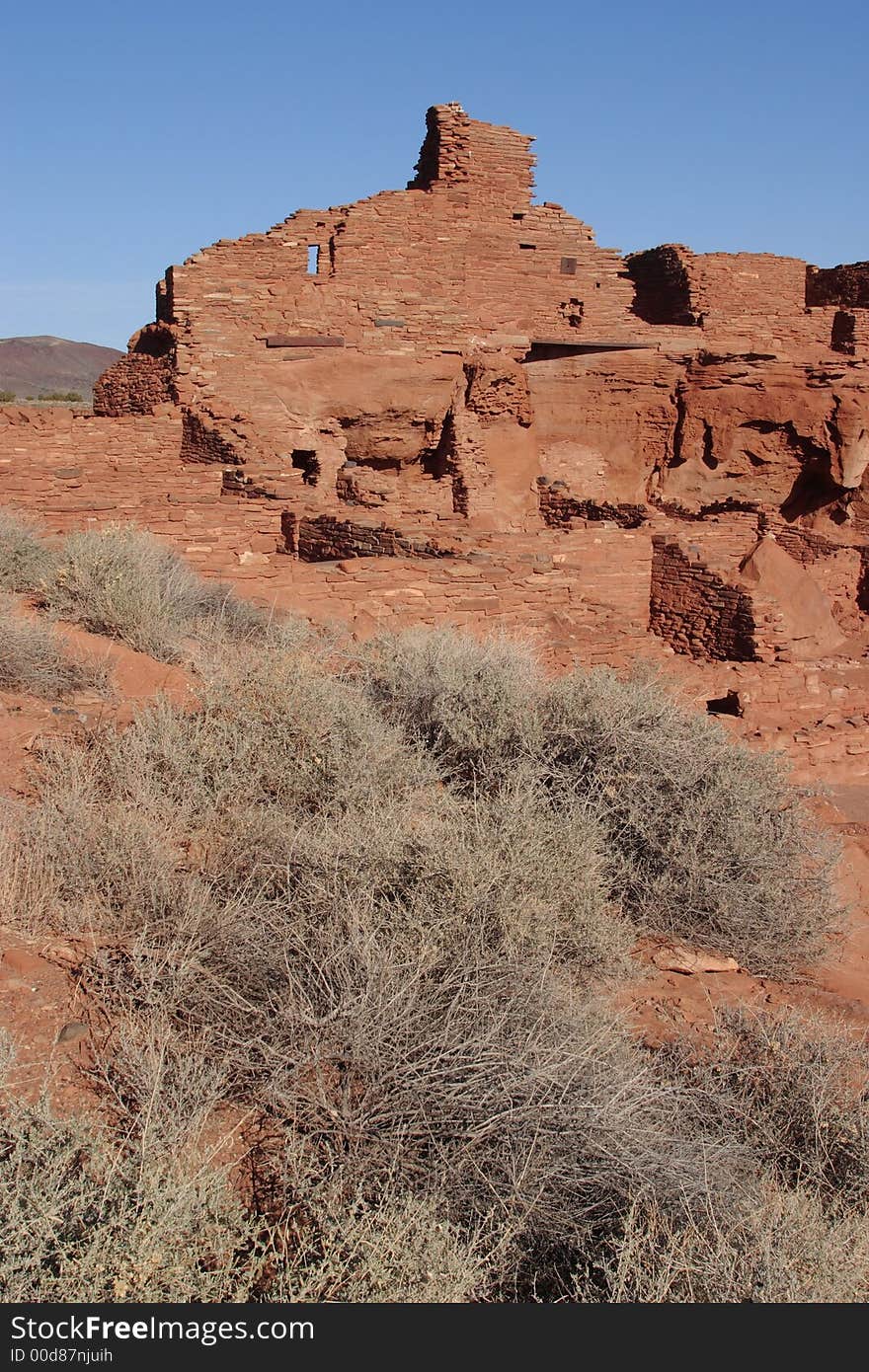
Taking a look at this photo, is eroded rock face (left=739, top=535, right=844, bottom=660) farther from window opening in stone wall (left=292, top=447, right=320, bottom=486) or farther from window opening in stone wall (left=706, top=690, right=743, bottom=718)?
window opening in stone wall (left=292, top=447, right=320, bottom=486)

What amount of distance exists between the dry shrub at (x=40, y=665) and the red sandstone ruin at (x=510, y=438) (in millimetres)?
3357

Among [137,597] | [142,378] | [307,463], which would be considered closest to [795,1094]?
[137,597]

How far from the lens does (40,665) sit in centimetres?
544

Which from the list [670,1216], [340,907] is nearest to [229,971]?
[340,907]

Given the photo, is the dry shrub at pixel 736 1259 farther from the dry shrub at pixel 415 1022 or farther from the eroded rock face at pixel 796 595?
the eroded rock face at pixel 796 595

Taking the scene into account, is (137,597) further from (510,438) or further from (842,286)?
(842,286)

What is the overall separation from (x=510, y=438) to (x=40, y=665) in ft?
37.7

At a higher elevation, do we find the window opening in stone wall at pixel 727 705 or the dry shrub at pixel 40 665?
the dry shrub at pixel 40 665

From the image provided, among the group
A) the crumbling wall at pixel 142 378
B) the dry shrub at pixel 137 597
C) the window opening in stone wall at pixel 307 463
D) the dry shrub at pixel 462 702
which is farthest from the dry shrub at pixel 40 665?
the window opening in stone wall at pixel 307 463

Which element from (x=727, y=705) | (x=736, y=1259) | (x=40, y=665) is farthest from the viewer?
(x=727, y=705)

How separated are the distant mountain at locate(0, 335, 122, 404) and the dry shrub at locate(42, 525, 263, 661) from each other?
189 feet

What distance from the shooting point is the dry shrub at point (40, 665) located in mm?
5309

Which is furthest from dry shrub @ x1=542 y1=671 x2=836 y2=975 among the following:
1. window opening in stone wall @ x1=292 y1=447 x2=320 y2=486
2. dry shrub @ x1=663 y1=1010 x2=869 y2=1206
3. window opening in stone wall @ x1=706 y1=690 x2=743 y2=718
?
window opening in stone wall @ x1=292 y1=447 x2=320 y2=486

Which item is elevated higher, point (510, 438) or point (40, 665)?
point (510, 438)
